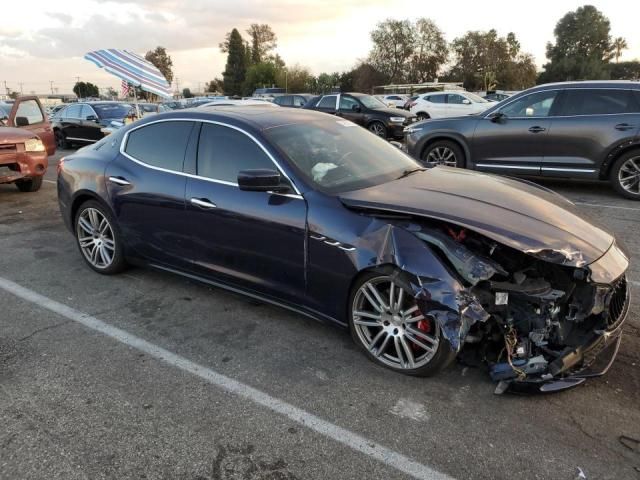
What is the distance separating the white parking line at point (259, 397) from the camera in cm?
246

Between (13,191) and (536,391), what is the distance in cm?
965

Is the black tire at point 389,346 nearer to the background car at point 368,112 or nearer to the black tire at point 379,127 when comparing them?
the background car at point 368,112

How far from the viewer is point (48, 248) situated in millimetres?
5887

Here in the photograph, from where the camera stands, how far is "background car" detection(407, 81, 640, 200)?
764 cm

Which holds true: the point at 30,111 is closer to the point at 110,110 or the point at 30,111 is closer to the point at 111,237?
the point at 110,110

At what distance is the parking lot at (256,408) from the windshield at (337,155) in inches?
45.2

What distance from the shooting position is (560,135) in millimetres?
7980

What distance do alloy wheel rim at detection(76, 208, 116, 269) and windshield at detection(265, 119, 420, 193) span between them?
6.81 ft

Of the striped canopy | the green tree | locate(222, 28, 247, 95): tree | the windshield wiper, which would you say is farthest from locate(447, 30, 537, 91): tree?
the windshield wiper

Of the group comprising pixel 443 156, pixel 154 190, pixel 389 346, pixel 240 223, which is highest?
pixel 154 190

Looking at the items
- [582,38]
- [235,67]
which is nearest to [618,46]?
[582,38]

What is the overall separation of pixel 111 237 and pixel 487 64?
81.9 meters

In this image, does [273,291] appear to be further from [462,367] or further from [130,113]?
[130,113]

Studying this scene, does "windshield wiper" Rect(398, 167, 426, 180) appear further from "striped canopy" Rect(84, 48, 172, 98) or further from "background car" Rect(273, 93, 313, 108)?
"background car" Rect(273, 93, 313, 108)
